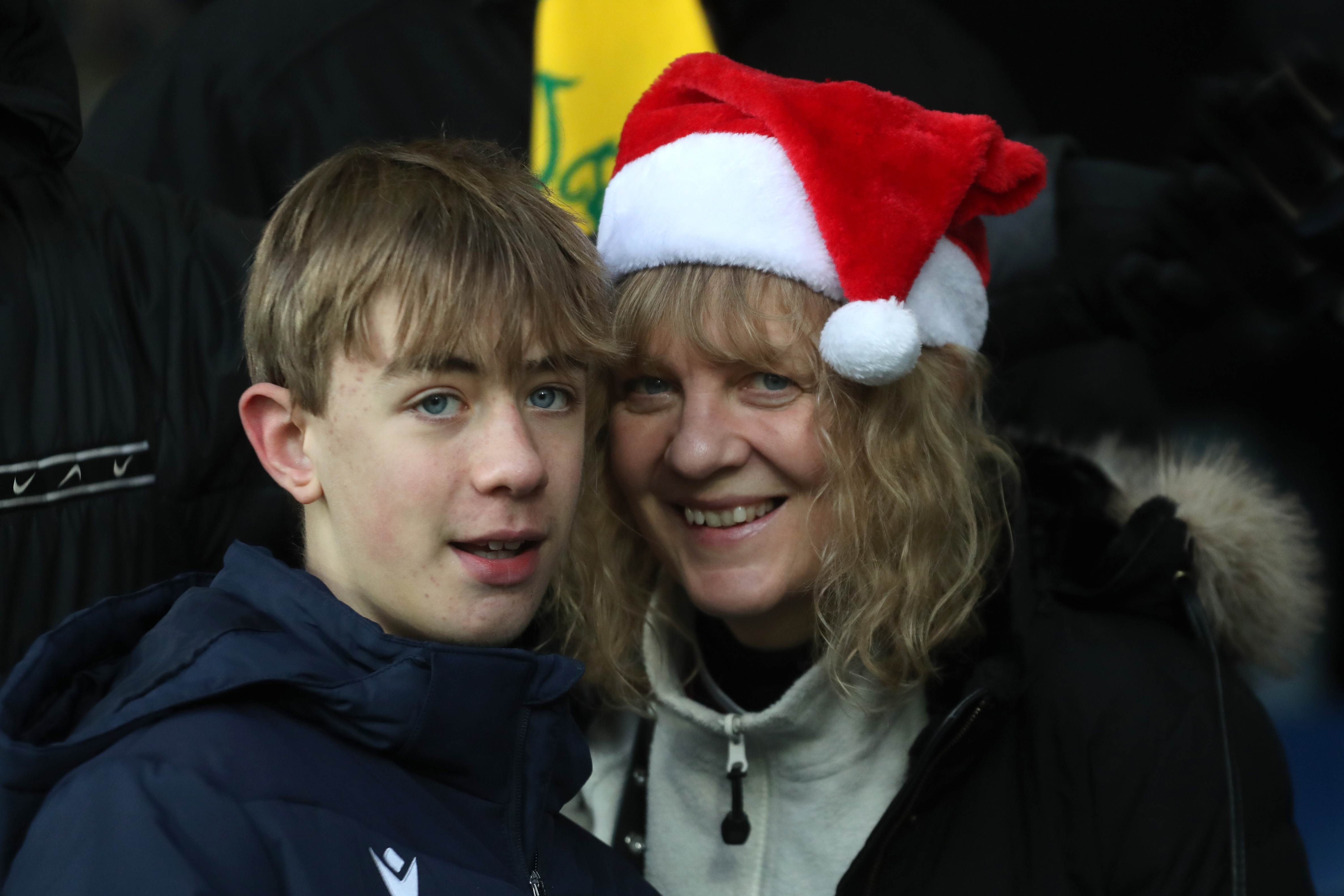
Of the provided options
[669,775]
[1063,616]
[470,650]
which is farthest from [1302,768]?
[470,650]

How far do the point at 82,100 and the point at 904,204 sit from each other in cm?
223

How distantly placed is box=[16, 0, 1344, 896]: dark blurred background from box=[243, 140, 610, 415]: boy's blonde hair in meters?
0.88

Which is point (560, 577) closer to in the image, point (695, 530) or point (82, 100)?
point (695, 530)

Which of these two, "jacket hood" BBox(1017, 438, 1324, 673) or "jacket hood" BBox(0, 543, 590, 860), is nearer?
"jacket hood" BBox(0, 543, 590, 860)

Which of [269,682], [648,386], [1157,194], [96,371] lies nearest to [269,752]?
[269,682]

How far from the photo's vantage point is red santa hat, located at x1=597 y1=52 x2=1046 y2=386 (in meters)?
1.47

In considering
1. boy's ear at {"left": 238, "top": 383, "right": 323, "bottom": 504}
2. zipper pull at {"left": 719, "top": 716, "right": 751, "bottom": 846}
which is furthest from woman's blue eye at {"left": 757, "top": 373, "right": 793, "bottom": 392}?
boy's ear at {"left": 238, "top": 383, "right": 323, "bottom": 504}

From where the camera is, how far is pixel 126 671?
112cm

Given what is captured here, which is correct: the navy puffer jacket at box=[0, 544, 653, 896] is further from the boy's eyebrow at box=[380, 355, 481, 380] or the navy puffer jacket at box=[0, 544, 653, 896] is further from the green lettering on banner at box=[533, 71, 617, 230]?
the green lettering on banner at box=[533, 71, 617, 230]

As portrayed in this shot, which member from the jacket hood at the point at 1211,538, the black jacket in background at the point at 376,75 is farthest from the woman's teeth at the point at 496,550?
the black jacket in background at the point at 376,75

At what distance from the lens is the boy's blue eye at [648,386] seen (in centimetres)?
159

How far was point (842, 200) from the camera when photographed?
147 centimetres

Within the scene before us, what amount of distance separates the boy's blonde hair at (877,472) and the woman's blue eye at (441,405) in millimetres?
381

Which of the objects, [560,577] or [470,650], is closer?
[470,650]
